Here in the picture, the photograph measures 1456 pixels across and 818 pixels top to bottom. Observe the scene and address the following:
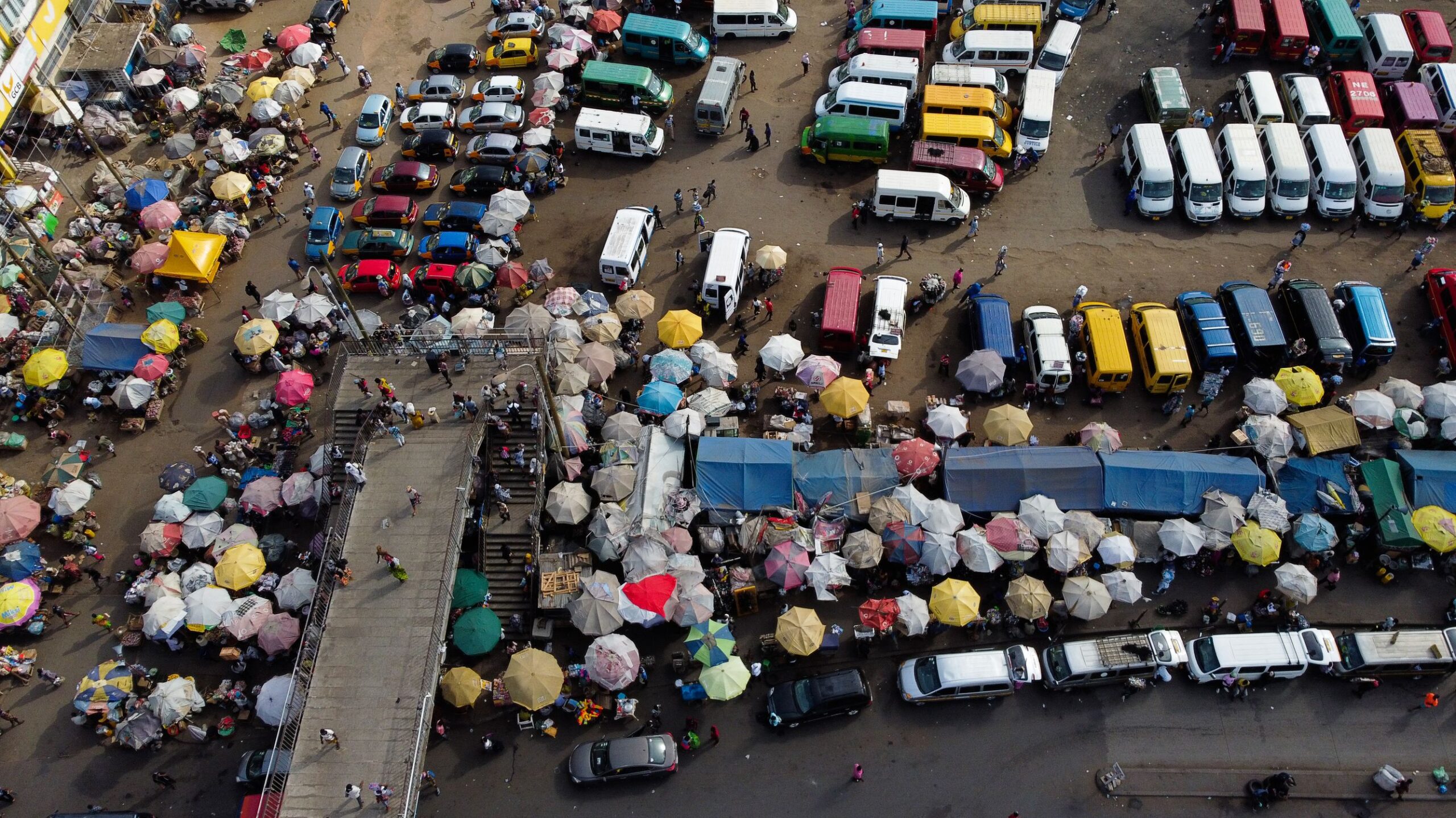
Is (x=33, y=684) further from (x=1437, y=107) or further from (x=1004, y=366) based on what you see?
(x=1437, y=107)

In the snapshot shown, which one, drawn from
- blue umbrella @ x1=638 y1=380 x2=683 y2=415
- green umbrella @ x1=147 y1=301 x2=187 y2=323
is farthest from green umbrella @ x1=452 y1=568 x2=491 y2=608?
green umbrella @ x1=147 y1=301 x2=187 y2=323

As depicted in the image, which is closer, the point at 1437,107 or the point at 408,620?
the point at 408,620

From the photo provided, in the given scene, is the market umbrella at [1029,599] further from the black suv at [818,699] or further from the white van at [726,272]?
the white van at [726,272]

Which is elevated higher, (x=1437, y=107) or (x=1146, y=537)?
(x=1437, y=107)

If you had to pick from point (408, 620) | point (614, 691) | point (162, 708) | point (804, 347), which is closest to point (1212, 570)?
point (804, 347)

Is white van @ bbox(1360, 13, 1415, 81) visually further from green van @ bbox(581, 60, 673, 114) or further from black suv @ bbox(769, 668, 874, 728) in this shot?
black suv @ bbox(769, 668, 874, 728)

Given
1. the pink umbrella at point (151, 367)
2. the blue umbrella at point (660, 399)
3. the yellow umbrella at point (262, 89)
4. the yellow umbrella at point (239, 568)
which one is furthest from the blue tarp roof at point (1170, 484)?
the yellow umbrella at point (262, 89)
